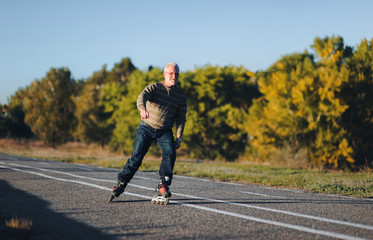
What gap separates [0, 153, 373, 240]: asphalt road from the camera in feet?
11.8

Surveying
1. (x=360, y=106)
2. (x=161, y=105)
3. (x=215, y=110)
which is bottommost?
(x=161, y=105)

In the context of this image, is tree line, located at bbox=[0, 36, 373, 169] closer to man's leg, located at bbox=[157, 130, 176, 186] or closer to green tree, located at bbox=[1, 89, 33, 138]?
green tree, located at bbox=[1, 89, 33, 138]

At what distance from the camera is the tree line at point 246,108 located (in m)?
24.3

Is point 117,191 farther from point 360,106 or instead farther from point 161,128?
point 360,106

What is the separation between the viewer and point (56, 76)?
48.5 m

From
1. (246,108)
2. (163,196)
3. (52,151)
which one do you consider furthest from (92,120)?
(163,196)

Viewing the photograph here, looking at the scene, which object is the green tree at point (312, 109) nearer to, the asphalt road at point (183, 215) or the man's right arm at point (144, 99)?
the asphalt road at point (183, 215)

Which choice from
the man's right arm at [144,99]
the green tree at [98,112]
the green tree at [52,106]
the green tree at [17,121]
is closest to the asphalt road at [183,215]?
the man's right arm at [144,99]

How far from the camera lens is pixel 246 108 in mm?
39062

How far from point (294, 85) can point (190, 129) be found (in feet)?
39.9

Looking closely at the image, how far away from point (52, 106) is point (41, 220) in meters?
Answer: 46.4

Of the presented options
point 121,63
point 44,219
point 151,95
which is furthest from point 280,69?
point 121,63

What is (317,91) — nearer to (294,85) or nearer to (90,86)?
(294,85)

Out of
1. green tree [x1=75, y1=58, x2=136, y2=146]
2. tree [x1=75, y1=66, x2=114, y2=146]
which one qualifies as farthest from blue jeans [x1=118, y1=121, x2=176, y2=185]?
tree [x1=75, y1=66, x2=114, y2=146]
